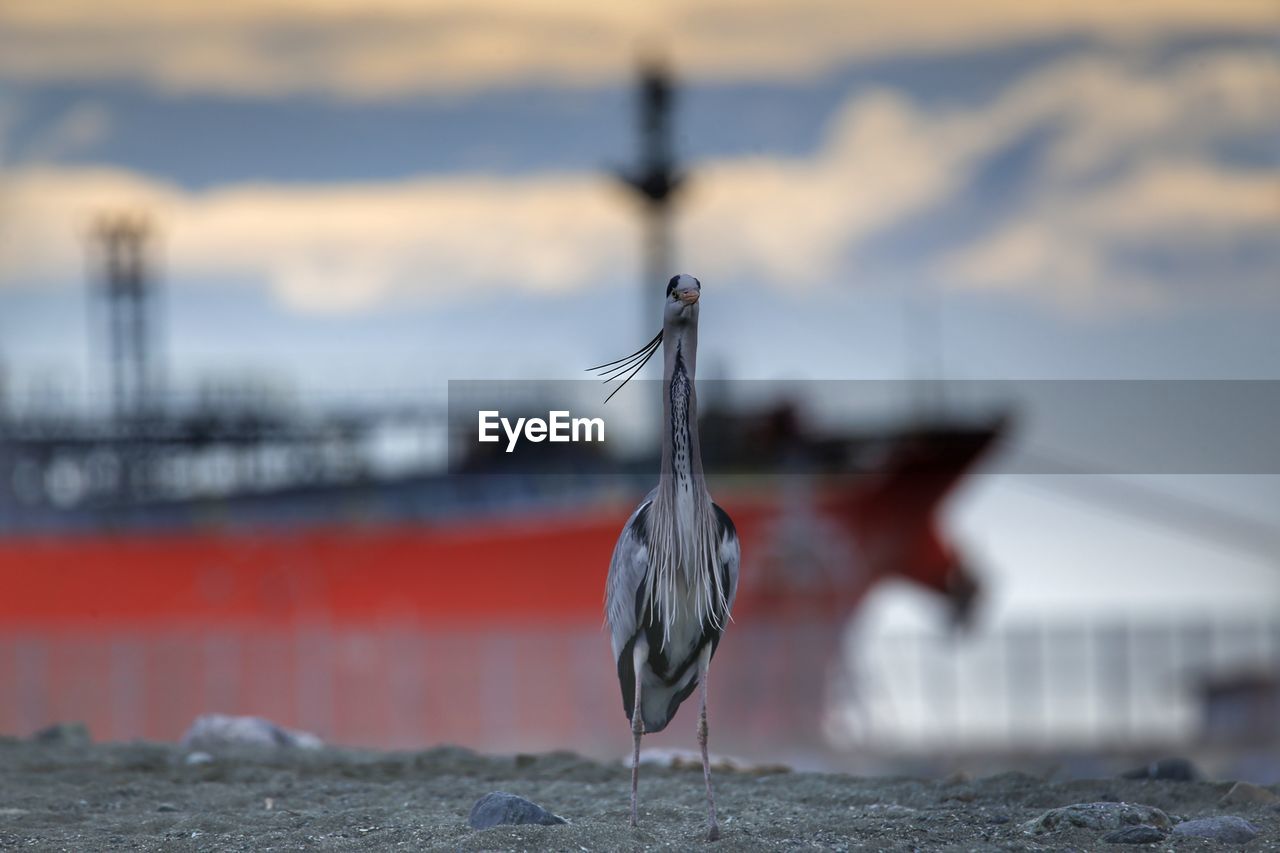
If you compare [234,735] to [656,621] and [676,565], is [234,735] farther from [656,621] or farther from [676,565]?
[676,565]

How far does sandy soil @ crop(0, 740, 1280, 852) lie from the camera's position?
9.32 m

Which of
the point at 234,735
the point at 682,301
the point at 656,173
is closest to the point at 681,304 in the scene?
the point at 682,301

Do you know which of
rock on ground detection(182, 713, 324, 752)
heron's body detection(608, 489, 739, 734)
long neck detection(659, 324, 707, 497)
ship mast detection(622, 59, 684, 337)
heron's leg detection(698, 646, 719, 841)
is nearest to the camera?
heron's leg detection(698, 646, 719, 841)

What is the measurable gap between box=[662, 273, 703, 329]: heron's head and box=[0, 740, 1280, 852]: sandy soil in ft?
9.49

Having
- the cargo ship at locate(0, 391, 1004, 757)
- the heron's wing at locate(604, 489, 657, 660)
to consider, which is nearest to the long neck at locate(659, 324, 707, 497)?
the heron's wing at locate(604, 489, 657, 660)

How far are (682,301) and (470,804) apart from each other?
3712mm

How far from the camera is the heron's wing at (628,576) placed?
31.4 ft

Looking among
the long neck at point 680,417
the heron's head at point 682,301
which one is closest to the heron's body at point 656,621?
the long neck at point 680,417

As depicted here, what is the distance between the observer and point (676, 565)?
9.45 m

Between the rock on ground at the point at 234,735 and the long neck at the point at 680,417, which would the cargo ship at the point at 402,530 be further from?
the long neck at the point at 680,417

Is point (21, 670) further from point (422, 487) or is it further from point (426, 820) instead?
point (426, 820)

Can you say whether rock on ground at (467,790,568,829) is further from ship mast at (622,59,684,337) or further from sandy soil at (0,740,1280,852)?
ship mast at (622,59,684,337)

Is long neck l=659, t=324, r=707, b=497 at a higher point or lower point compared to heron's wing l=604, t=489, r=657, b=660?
higher

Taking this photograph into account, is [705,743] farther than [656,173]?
No
